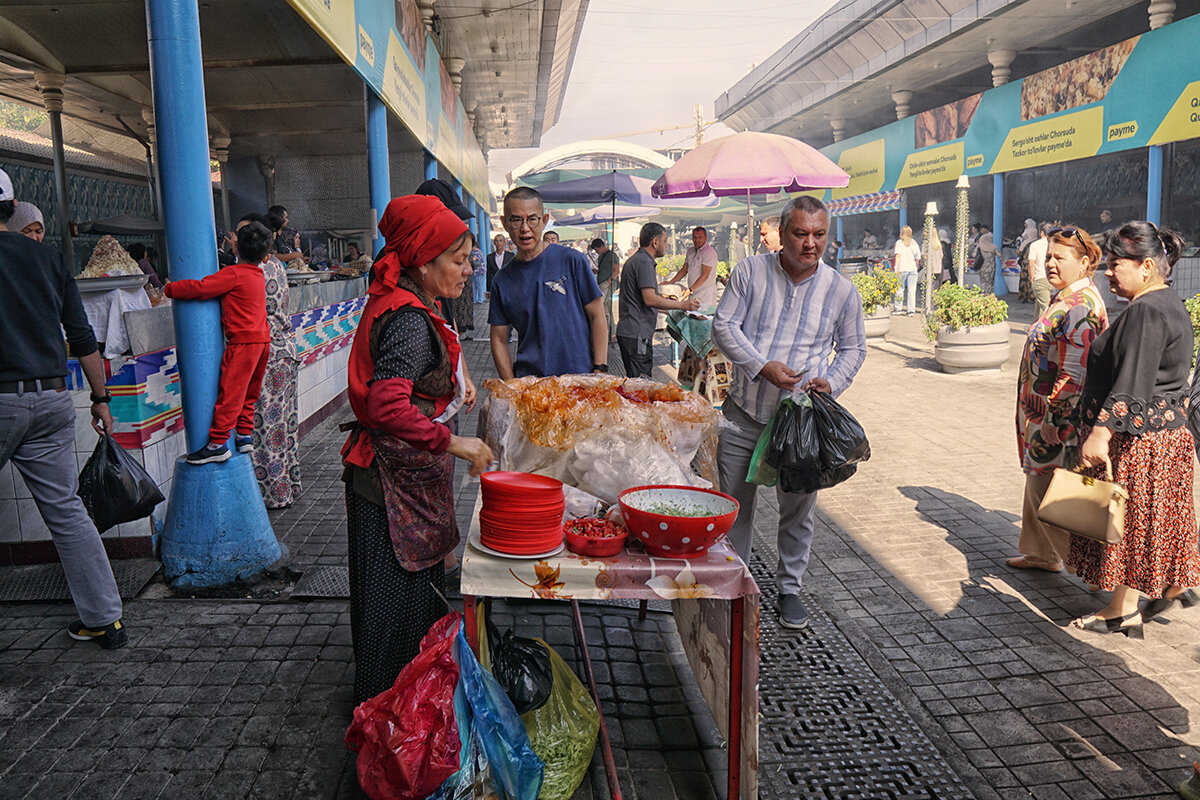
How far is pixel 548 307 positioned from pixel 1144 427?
2.91m

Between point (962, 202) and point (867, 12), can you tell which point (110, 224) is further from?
point (867, 12)

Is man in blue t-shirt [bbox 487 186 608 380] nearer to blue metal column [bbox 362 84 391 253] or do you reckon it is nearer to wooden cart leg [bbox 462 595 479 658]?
wooden cart leg [bbox 462 595 479 658]

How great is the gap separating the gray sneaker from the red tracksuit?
3.06m

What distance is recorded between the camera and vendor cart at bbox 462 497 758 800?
2.56 m

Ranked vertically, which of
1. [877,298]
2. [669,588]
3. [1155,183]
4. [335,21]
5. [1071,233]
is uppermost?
[335,21]

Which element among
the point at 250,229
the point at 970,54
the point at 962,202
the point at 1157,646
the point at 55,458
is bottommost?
the point at 1157,646

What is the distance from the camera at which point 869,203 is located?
2870 centimetres

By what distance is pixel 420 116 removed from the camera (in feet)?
37.4

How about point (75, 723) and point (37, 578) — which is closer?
point (75, 723)

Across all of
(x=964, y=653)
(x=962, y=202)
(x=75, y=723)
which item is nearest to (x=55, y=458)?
(x=75, y=723)

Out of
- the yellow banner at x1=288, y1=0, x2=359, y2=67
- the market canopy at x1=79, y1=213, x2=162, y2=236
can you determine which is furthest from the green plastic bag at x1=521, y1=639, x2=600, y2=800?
the market canopy at x1=79, y1=213, x2=162, y2=236

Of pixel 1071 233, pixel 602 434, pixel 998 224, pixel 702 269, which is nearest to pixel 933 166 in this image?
pixel 998 224

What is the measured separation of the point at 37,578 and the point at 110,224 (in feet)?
28.6

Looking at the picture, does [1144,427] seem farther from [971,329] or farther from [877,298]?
[877,298]
